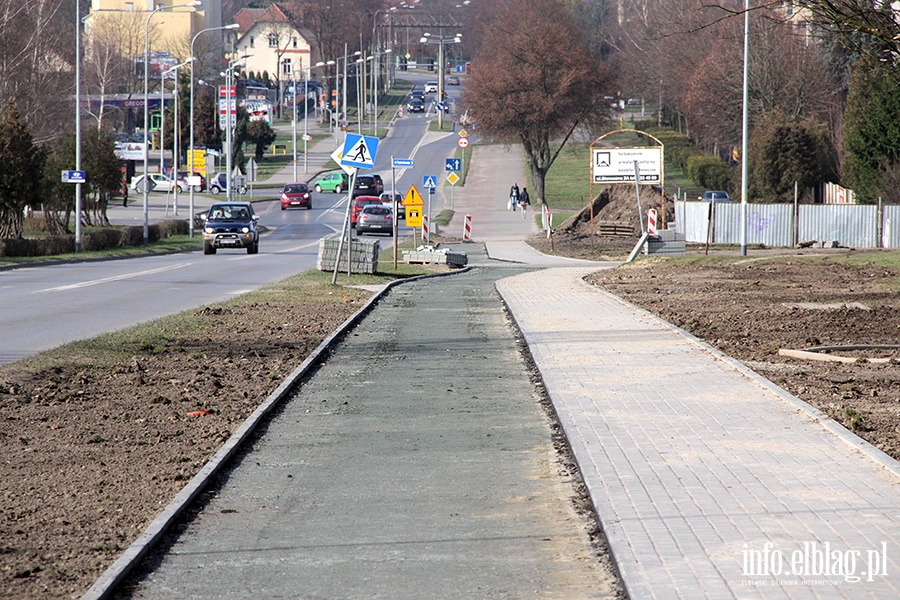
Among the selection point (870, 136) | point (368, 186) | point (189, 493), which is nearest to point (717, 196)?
point (870, 136)

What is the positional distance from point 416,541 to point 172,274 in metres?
25.3

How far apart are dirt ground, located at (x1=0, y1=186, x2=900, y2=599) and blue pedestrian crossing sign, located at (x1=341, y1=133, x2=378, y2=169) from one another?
2779mm

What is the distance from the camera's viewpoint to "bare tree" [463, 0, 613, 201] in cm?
7306

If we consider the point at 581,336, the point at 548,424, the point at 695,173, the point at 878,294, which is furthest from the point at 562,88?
the point at 548,424

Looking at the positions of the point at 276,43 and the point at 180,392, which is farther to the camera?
the point at 276,43

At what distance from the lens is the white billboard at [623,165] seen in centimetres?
4769

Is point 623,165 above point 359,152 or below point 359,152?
above

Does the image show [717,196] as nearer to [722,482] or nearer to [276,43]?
[722,482]

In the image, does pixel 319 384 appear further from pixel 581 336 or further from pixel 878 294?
pixel 878 294

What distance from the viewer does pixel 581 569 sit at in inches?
228

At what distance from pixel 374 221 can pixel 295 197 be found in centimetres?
1870

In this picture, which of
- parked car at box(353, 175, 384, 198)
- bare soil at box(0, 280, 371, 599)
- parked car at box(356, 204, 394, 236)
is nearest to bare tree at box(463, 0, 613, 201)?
parked car at box(353, 175, 384, 198)

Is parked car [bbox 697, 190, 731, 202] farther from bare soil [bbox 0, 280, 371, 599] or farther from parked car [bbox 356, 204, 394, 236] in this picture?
bare soil [bbox 0, 280, 371, 599]

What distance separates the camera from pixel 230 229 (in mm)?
41594
